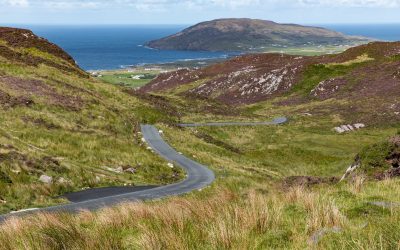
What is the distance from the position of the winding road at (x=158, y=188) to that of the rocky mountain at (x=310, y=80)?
44.9 meters

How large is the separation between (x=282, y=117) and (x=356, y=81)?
2895 centimetres

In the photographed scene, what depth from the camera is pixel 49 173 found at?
2512 centimetres

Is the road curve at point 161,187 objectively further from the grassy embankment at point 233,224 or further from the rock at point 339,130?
the rock at point 339,130

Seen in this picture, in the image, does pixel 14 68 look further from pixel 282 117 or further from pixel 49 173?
pixel 282 117

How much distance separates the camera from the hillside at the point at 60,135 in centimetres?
2384

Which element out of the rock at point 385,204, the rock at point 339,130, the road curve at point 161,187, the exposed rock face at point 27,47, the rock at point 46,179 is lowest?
the rock at point 339,130

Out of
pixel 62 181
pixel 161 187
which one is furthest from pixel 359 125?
pixel 62 181

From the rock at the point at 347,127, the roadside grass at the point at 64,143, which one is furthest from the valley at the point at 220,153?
the rock at the point at 347,127

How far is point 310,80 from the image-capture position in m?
111

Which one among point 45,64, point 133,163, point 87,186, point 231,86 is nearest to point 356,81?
point 231,86

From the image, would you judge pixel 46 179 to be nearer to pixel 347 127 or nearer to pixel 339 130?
pixel 339 130

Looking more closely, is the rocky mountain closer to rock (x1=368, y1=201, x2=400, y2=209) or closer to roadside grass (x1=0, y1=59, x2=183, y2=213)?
roadside grass (x1=0, y1=59, x2=183, y2=213)

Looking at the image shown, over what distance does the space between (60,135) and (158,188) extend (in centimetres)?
1354

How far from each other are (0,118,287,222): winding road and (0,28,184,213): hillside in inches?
59.3
